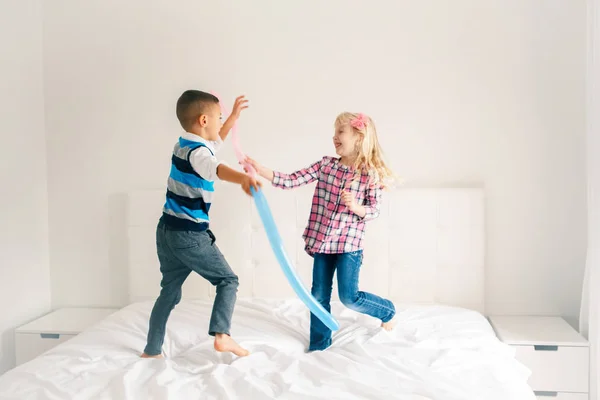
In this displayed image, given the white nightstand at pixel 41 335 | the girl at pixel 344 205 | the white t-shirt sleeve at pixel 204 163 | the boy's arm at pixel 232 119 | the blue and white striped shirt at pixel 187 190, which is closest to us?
the white t-shirt sleeve at pixel 204 163

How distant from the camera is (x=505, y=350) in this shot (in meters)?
2.53

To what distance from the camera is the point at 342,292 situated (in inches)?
102

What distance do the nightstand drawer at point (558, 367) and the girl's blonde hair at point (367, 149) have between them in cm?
105

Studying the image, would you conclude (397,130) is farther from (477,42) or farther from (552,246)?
(552,246)

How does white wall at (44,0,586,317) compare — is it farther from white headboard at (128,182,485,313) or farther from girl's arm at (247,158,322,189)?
girl's arm at (247,158,322,189)

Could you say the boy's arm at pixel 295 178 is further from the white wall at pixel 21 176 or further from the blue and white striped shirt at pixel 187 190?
the white wall at pixel 21 176

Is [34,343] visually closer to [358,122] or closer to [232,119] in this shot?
[232,119]

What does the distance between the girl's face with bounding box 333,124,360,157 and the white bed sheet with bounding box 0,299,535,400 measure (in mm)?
773

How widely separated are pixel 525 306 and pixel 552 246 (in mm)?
343

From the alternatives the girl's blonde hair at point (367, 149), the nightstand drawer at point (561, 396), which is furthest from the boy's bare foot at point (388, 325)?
the nightstand drawer at point (561, 396)

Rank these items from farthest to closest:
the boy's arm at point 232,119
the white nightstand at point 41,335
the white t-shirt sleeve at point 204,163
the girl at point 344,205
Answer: the white nightstand at point 41,335
the girl at point 344,205
the boy's arm at point 232,119
the white t-shirt sleeve at point 204,163

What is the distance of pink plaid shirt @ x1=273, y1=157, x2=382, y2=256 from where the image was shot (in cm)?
257

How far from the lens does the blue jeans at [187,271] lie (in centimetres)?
238

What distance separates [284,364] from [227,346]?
23 centimetres
